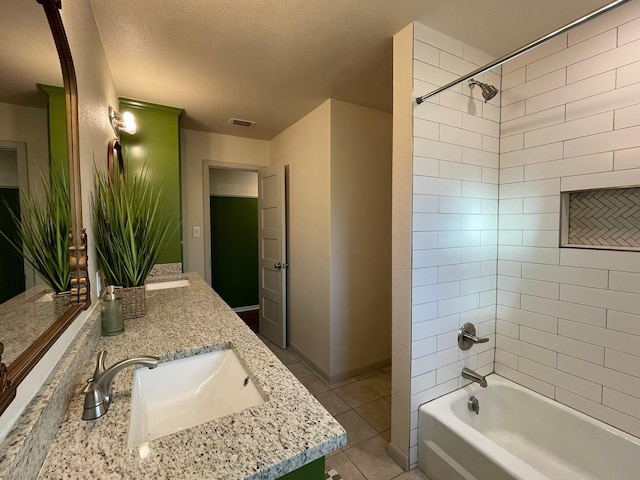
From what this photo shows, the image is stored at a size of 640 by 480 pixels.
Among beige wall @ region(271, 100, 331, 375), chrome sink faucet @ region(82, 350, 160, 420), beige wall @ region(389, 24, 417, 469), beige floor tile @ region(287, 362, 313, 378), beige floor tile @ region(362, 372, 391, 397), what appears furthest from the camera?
beige floor tile @ region(287, 362, 313, 378)

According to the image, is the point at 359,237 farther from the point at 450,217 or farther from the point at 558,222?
the point at 558,222

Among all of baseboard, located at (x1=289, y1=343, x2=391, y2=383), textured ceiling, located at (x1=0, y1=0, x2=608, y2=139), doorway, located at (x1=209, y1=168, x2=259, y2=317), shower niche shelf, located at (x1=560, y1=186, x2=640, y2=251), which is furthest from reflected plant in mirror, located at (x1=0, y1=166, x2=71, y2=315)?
doorway, located at (x1=209, y1=168, x2=259, y2=317)

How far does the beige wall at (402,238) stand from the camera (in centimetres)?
151

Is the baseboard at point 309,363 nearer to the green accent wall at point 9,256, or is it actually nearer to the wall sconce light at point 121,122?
the green accent wall at point 9,256

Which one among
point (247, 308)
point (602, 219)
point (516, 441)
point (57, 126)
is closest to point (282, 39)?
point (57, 126)

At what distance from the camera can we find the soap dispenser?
1.11 meters

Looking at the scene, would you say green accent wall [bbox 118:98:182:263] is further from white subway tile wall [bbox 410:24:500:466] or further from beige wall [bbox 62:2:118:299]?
white subway tile wall [bbox 410:24:500:466]

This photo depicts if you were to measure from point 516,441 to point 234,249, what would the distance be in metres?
3.83

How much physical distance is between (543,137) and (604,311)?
97 cm

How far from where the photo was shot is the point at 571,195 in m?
1.58

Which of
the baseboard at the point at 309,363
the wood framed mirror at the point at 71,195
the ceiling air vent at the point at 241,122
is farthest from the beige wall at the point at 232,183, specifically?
the wood framed mirror at the point at 71,195

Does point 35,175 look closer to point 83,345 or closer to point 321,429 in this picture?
point 83,345

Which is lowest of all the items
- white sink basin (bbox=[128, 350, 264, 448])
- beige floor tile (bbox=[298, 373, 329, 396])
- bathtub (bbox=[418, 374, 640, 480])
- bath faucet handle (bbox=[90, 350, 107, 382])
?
beige floor tile (bbox=[298, 373, 329, 396])

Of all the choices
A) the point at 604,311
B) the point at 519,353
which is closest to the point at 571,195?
the point at 604,311
